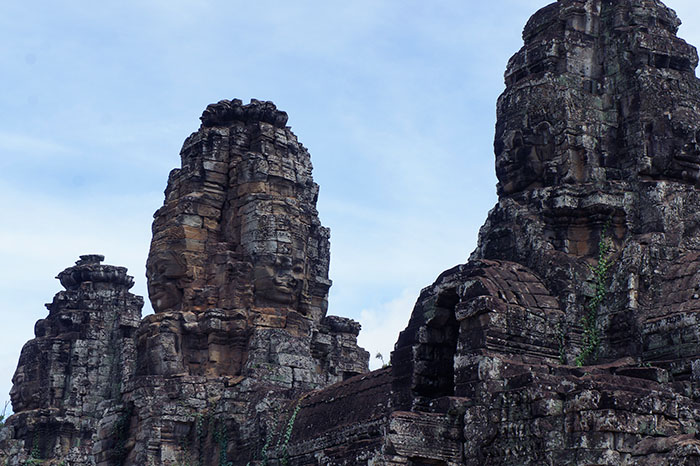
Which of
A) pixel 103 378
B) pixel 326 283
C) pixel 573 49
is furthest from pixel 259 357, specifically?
pixel 103 378

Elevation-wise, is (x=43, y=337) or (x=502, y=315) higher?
(x=43, y=337)

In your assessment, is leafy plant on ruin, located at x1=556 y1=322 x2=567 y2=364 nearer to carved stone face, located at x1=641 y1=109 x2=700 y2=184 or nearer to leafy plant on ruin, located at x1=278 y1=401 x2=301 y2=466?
carved stone face, located at x1=641 y1=109 x2=700 y2=184

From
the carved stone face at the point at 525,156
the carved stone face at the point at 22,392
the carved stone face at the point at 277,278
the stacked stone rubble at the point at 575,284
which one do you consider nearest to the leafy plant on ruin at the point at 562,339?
the stacked stone rubble at the point at 575,284

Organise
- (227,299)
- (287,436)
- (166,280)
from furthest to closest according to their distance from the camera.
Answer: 1. (166,280)
2. (227,299)
3. (287,436)

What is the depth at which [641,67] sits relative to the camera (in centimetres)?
2102

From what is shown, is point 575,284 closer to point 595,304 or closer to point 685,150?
point 595,304

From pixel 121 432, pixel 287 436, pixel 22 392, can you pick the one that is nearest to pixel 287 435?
pixel 287 436

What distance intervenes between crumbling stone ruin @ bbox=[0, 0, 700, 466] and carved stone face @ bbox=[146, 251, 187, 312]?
1.8 inches

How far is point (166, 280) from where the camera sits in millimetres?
25828

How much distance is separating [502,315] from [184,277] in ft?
34.7

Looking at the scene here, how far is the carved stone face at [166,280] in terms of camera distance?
84.3 feet

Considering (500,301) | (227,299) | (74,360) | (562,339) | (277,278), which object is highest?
(74,360)

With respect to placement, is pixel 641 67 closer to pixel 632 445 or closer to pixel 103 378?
pixel 632 445

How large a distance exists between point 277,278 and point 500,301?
28.9ft
